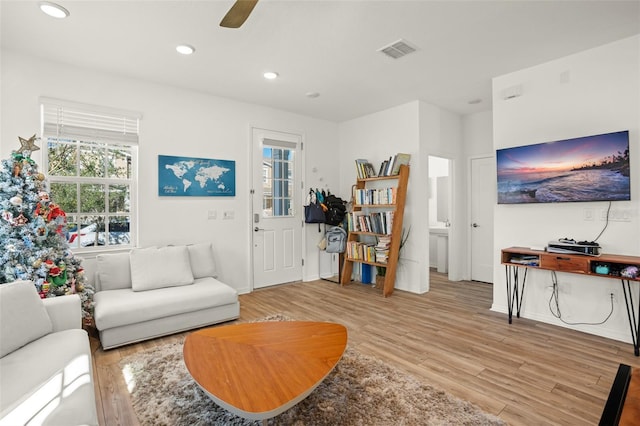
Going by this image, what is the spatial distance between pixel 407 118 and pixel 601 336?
3380 millimetres

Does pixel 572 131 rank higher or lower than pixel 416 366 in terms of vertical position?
higher

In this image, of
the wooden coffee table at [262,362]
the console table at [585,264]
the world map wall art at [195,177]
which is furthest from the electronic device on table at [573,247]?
the world map wall art at [195,177]

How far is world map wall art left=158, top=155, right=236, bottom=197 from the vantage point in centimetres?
400

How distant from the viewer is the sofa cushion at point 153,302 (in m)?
2.83

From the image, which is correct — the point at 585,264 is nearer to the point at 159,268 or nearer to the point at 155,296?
the point at 155,296

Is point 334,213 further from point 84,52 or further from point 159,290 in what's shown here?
point 84,52

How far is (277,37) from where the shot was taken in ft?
9.54

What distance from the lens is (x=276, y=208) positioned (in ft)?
16.6

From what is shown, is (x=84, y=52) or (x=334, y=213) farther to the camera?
(x=334, y=213)

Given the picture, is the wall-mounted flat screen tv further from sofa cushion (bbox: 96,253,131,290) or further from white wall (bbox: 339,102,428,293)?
sofa cushion (bbox: 96,253,131,290)

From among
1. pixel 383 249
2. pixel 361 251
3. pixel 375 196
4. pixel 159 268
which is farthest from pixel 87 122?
pixel 383 249

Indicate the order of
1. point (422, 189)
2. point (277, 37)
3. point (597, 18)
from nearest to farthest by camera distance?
point (597, 18) → point (277, 37) → point (422, 189)

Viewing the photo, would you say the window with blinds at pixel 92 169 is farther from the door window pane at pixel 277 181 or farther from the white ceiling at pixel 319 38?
the door window pane at pixel 277 181

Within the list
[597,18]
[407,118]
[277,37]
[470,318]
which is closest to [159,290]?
[277,37]
